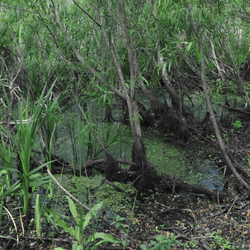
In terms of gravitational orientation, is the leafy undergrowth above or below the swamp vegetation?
below

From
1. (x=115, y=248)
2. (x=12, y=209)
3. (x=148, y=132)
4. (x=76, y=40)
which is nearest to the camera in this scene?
(x=115, y=248)

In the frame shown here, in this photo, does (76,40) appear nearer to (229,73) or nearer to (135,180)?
(135,180)

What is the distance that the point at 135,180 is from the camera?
317cm

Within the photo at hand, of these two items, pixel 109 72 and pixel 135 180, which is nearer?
pixel 135 180

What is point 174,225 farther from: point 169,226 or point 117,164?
point 117,164

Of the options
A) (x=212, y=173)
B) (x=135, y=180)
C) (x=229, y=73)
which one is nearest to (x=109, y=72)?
(x=135, y=180)

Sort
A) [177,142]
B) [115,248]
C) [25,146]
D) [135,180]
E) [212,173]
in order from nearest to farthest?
[115,248]
[25,146]
[135,180]
[212,173]
[177,142]

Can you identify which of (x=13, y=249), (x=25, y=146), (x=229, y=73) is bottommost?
(x=13, y=249)

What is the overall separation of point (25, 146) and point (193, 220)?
157 cm

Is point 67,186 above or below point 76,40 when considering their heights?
below

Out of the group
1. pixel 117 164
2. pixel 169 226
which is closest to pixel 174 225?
pixel 169 226

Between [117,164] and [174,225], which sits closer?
[174,225]

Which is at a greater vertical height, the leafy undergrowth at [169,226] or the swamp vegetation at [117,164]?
the swamp vegetation at [117,164]

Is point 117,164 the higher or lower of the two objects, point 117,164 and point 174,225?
the higher
